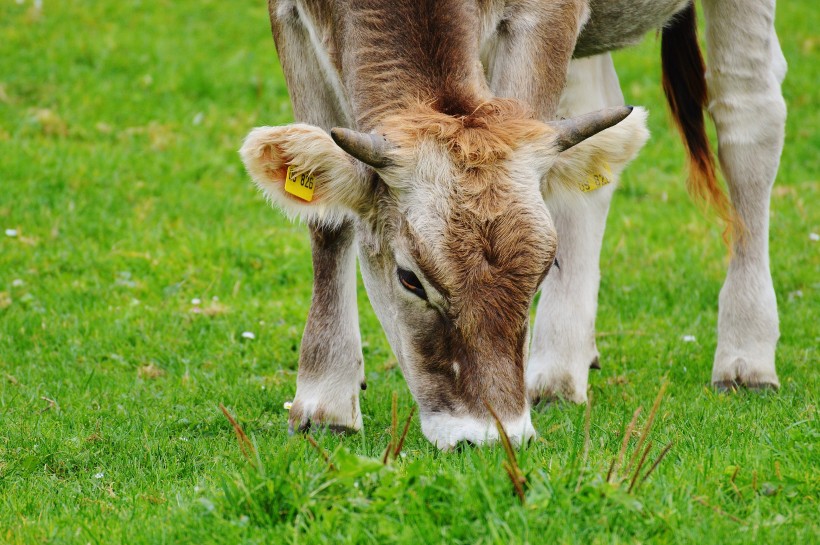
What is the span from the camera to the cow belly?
5457mm

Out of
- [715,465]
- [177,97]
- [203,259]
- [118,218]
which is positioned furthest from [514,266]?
[177,97]

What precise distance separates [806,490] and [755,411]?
132 cm

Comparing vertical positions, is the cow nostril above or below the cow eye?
below

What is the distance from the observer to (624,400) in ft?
17.0

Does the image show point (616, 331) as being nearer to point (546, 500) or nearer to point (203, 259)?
point (203, 259)

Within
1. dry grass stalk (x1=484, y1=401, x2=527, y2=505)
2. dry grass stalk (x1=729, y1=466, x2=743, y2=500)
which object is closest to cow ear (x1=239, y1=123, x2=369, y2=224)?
dry grass stalk (x1=484, y1=401, x2=527, y2=505)

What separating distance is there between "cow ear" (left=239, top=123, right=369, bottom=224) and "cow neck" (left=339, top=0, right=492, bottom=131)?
0.25 m

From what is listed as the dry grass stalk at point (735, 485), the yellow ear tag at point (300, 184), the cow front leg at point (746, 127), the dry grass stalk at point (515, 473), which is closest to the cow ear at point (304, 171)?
the yellow ear tag at point (300, 184)

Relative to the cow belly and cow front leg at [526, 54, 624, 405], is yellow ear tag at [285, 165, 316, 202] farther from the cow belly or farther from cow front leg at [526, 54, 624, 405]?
the cow belly

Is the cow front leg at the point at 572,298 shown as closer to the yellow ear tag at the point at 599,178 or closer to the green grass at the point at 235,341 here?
the green grass at the point at 235,341

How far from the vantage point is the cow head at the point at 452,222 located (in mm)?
3830

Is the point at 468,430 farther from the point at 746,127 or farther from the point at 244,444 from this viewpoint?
the point at 746,127

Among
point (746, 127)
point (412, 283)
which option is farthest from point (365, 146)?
point (746, 127)

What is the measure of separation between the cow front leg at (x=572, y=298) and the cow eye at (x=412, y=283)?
1.51 metres
